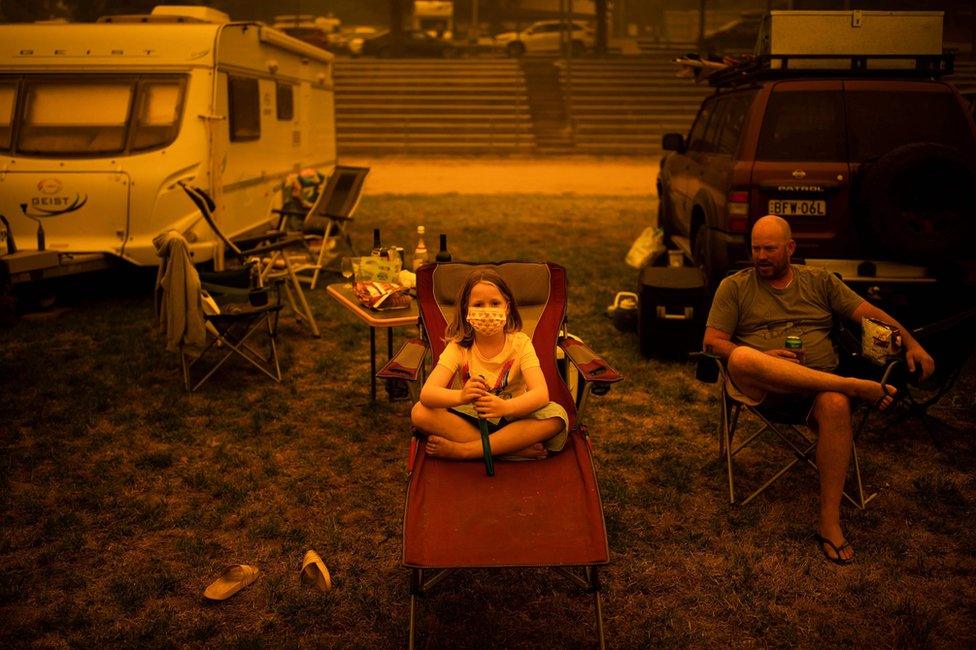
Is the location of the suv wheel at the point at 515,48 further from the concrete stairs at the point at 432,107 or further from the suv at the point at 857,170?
the suv at the point at 857,170

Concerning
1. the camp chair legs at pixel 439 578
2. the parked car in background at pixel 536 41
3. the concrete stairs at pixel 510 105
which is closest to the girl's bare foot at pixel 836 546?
the camp chair legs at pixel 439 578

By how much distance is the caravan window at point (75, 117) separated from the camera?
7.79 metres

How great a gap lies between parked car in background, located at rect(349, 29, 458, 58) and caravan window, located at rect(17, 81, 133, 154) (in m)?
24.8

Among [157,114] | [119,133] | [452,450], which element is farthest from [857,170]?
[119,133]

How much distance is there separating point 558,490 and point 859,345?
6.11 ft

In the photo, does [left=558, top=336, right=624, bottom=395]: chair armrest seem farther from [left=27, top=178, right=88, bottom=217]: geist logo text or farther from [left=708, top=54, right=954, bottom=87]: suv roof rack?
[left=27, top=178, right=88, bottom=217]: geist logo text

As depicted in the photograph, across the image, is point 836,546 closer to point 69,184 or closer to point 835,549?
point 835,549

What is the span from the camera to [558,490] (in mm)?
3182

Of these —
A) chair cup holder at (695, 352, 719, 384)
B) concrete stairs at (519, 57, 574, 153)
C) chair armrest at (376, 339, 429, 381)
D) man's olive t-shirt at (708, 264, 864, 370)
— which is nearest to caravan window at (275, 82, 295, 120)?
chair armrest at (376, 339, 429, 381)

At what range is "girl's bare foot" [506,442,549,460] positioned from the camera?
3396mm

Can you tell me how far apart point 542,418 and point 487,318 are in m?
0.45

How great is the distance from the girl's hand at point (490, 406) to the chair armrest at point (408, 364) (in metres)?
0.54

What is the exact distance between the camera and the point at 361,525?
3836mm

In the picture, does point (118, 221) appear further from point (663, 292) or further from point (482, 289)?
point (482, 289)
